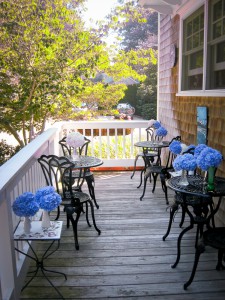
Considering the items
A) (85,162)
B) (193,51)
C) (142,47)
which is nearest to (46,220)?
(85,162)

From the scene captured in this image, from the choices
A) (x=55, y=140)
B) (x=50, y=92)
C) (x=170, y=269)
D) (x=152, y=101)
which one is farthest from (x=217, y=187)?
(x=152, y=101)

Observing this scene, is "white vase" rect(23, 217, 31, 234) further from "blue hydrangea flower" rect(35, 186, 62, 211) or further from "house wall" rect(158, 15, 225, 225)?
"house wall" rect(158, 15, 225, 225)

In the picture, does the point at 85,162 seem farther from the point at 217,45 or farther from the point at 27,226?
the point at 217,45

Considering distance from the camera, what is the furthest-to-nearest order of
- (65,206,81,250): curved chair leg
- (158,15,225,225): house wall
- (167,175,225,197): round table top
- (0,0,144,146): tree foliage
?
(0,0,144,146): tree foliage → (158,15,225,225): house wall → (65,206,81,250): curved chair leg → (167,175,225,197): round table top

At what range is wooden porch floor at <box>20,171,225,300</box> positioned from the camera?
244cm

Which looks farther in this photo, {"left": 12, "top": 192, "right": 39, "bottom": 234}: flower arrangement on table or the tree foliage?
the tree foliage

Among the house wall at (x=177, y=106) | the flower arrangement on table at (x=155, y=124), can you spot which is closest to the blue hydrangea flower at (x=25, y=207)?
the house wall at (x=177, y=106)

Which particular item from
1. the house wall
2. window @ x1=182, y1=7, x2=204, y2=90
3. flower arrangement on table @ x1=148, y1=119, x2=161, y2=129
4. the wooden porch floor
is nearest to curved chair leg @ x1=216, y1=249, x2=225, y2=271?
the wooden porch floor

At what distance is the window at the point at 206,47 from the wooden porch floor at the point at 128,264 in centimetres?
170

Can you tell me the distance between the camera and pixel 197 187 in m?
2.74

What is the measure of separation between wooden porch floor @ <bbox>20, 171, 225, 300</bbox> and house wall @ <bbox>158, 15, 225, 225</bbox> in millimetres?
741

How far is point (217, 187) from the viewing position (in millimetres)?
2717

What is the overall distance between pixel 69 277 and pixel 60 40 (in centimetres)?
495

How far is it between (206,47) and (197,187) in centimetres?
189
